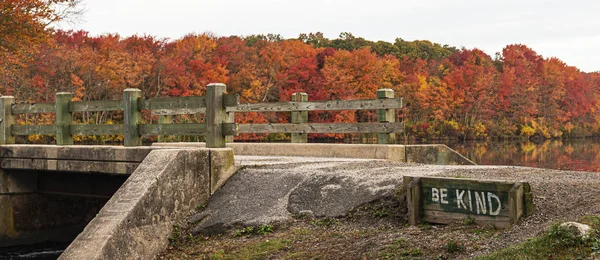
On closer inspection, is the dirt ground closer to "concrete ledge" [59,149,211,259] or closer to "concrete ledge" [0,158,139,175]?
"concrete ledge" [59,149,211,259]

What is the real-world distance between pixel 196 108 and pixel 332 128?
8.74 ft

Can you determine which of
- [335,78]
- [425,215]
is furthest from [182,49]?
[425,215]

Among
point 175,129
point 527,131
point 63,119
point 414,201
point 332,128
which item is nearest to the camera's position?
point 414,201

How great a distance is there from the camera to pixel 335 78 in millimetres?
51438

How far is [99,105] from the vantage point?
1289 cm

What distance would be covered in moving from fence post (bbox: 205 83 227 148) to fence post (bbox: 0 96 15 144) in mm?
6096

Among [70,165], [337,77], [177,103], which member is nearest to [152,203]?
[177,103]

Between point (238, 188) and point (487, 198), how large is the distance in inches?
158

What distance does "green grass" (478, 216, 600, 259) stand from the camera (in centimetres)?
629

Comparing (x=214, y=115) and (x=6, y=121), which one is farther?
(x=6, y=121)

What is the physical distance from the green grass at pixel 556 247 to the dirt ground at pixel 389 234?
33 cm

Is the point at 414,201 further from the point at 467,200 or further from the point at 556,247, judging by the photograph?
the point at 556,247

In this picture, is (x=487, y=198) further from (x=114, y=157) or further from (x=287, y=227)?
(x=114, y=157)

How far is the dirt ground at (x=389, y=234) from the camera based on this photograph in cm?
727
